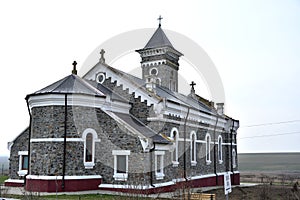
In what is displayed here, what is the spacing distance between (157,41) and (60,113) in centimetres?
1738

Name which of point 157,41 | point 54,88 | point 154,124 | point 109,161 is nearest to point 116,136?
point 109,161

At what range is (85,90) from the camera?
2094cm

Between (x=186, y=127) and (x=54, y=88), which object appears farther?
(x=186, y=127)

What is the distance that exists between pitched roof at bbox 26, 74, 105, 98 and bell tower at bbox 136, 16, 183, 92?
1140 cm

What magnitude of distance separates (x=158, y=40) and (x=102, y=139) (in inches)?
660

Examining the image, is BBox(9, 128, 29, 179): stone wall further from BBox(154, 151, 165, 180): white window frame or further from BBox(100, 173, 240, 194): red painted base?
BBox(154, 151, 165, 180): white window frame

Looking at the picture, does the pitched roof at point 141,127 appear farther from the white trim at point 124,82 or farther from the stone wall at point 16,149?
the stone wall at point 16,149

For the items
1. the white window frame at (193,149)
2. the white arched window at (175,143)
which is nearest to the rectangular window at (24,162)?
the white arched window at (175,143)

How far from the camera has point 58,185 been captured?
1878cm

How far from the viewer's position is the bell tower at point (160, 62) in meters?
33.0

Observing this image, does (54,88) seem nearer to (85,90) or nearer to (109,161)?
(85,90)

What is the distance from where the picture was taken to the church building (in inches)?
762

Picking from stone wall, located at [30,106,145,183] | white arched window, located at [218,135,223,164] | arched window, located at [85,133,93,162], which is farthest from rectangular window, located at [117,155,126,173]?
white arched window, located at [218,135,223,164]

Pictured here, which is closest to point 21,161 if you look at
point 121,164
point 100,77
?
point 121,164
